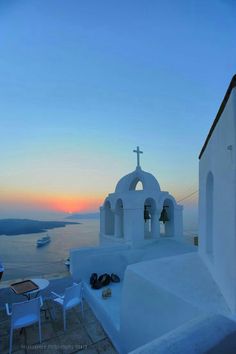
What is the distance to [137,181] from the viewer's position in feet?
30.3

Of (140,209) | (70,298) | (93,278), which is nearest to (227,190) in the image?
(70,298)

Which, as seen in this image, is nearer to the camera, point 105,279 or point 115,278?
point 105,279

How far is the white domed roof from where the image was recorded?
28.5ft

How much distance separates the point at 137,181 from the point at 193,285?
6.44 meters

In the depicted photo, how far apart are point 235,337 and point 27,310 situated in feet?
11.5

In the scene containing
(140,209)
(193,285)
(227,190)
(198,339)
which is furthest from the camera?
(140,209)

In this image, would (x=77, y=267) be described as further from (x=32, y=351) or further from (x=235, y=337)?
(x=235, y=337)

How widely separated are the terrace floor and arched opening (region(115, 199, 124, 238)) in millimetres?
4096

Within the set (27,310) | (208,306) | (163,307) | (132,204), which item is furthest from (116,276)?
(208,306)

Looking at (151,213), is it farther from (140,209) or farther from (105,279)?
(105,279)

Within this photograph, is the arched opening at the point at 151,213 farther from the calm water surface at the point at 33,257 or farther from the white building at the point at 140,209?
the calm water surface at the point at 33,257

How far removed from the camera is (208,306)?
2.31 m

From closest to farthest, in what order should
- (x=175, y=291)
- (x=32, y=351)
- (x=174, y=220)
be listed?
(x=175, y=291)
(x=32, y=351)
(x=174, y=220)

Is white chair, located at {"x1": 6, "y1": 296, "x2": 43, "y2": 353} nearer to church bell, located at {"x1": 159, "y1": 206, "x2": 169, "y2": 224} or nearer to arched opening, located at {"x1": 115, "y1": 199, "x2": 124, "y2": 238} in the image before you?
arched opening, located at {"x1": 115, "y1": 199, "x2": 124, "y2": 238}
